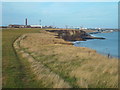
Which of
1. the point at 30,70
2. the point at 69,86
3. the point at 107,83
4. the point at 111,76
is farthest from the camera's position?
the point at 30,70

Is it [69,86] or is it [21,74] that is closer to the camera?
[69,86]

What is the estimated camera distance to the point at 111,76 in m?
11.9

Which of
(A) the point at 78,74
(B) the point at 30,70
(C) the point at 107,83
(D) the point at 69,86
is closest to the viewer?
(D) the point at 69,86

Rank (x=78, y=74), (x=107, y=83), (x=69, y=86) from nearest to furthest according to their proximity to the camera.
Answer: (x=69, y=86), (x=107, y=83), (x=78, y=74)

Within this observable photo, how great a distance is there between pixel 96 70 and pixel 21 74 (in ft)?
15.3

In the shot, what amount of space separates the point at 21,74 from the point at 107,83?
18.0 ft

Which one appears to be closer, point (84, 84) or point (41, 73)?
point (84, 84)

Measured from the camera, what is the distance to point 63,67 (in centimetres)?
1519

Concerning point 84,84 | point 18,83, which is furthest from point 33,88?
point 84,84

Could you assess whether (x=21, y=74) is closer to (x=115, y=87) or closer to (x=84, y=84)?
(x=84, y=84)

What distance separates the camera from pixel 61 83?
10.3 meters

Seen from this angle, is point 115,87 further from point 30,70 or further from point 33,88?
point 30,70

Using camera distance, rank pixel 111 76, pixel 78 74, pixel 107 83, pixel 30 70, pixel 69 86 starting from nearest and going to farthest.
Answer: pixel 69 86 → pixel 107 83 → pixel 111 76 → pixel 78 74 → pixel 30 70

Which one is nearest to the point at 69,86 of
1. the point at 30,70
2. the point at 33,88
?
the point at 33,88
